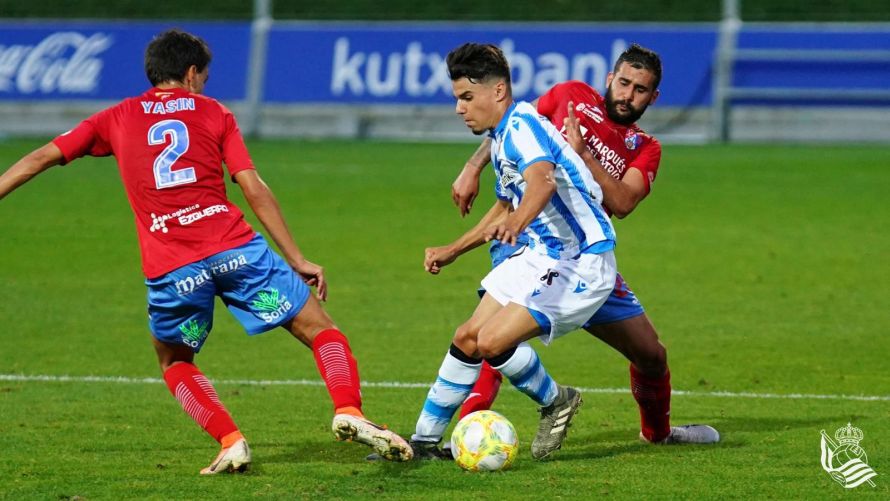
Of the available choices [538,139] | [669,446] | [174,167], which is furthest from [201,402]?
[669,446]

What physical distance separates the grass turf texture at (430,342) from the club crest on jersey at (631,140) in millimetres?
1455

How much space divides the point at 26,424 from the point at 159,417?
69 centimetres

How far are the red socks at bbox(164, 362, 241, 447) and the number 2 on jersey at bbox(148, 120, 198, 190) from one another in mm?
859

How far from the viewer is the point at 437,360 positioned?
948 cm

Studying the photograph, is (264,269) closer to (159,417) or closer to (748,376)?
(159,417)

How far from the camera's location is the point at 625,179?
21.8 ft

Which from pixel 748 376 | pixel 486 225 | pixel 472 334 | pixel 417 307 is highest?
pixel 486 225

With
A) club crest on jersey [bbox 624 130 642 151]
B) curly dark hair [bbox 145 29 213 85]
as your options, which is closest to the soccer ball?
club crest on jersey [bbox 624 130 642 151]

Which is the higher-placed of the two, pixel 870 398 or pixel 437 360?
pixel 870 398

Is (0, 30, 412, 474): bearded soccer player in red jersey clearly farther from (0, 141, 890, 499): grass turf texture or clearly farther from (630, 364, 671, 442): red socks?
(630, 364, 671, 442): red socks

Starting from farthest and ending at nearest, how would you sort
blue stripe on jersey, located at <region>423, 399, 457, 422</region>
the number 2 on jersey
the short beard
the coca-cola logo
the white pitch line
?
the coca-cola logo, the white pitch line, the short beard, blue stripe on jersey, located at <region>423, 399, 457, 422</region>, the number 2 on jersey

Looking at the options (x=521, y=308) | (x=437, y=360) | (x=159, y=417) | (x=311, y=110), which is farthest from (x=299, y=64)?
(x=521, y=308)

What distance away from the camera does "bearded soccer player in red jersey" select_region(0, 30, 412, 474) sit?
6.20 m

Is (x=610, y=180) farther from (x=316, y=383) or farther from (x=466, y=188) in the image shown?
(x=316, y=383)
